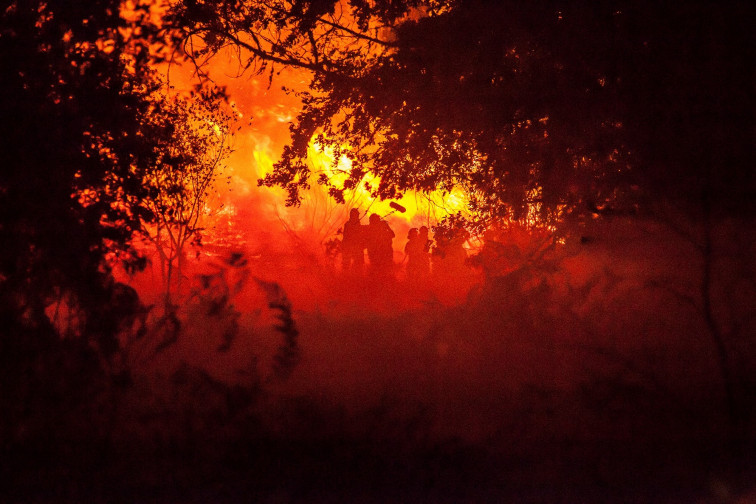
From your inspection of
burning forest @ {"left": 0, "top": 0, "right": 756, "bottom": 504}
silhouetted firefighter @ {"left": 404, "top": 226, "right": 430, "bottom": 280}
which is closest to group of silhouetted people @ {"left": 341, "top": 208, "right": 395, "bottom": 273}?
silhouetted firefighter @ {"left": 404, "top": 226, "right": 430, "bottom": 280}

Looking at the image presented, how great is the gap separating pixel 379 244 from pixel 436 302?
6539 millimetres

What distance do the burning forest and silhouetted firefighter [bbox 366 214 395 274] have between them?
637cm

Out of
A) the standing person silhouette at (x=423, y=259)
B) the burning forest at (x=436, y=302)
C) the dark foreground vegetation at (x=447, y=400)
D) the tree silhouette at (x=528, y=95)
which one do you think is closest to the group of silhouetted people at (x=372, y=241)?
the standing person silhouette at (x=423, y=259)

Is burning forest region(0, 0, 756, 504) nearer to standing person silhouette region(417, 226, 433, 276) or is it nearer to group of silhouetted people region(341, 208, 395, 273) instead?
group of silhouetted people region(341, 208, 395, 273)

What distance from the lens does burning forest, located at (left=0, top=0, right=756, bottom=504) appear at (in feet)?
16.4

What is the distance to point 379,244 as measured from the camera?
50.3ft

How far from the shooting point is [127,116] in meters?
5.86

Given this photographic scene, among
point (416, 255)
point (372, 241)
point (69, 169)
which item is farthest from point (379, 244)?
point (69, 169)

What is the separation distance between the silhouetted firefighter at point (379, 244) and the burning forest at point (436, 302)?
6.37 metres

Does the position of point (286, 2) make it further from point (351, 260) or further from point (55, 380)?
point (351, 260)

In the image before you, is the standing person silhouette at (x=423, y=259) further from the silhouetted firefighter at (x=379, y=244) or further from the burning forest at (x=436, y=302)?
the burning forest at (x=436, y=302)

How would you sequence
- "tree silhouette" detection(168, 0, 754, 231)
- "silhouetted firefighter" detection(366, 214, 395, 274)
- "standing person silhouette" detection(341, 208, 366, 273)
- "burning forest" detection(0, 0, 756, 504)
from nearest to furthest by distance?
"burning forest" detection(0, 0, 756, 504), "tree silhouette" detection(168, 0, 754, 231), "silhouetted firefighter" detection(366, 214, 395, 274), "standing person silhouette" detection(341, 208, 366, 273)

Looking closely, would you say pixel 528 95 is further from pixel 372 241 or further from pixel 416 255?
pixel 416 255

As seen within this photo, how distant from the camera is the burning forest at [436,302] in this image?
16.4 ft
